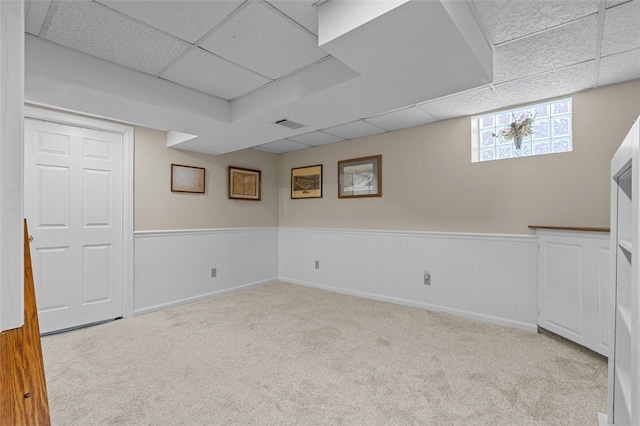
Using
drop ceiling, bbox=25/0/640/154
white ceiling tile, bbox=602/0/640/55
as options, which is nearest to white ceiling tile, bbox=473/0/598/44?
drop ceiling, bbox=25/0/640/154

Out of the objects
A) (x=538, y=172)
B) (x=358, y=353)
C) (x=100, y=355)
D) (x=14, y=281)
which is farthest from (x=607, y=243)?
(x=100, y=355)

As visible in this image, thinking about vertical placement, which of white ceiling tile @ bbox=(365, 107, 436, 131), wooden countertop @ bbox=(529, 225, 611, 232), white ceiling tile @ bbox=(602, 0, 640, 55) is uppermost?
white ceiling tile @ bbox=(602, 0, 640, 55)

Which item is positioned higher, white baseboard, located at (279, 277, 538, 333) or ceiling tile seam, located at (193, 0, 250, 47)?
ceiling tile seam, located at (193, 0, 250, 47)

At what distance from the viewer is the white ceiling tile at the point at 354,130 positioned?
3.85m

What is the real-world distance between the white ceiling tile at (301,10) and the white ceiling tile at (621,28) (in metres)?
1.66

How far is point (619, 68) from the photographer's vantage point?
7.92 ft

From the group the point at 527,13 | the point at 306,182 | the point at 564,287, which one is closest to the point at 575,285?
the point at 564,287

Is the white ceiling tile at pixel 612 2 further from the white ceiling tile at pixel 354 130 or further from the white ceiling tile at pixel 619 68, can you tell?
the white ceiling tile at pixel 354 130

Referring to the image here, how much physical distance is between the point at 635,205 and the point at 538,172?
238 centimetres

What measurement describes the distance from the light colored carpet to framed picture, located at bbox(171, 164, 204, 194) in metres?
1.64

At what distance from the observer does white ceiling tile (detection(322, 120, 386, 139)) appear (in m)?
3.85

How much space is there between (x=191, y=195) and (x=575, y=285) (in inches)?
167

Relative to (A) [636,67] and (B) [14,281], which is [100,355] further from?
(A) [636,67]

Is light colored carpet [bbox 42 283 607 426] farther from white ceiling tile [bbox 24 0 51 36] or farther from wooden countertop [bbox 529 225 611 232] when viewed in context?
white ceiling tile [bbox 24 0 51 36]
